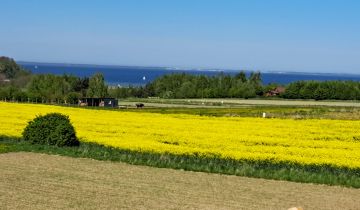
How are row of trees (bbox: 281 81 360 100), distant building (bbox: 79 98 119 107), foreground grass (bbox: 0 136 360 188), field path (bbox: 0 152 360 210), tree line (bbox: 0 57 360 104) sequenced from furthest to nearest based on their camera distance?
row of trees (bbox: 281 81 360 100) → tree line (bbox: 0 57 360 104) → distant building (bbox: 79 98 119 107) → foreground grass (bbox: 0 136 360 188) → field path (bbox: 0 152 360 210)

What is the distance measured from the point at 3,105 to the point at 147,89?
82622mm

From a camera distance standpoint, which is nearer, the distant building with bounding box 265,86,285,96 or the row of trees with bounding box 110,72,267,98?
the row of trees with bounding box 110,72,267,98

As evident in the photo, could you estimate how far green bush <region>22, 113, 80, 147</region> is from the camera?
28.6 meters

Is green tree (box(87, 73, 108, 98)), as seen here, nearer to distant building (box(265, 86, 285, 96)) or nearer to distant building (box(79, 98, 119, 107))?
distant building (box(79, 98, 119, 107))

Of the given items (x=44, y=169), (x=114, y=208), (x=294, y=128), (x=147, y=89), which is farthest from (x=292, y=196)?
(x=147, y=89)

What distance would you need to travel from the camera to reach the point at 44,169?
21188mm

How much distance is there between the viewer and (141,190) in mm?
17656

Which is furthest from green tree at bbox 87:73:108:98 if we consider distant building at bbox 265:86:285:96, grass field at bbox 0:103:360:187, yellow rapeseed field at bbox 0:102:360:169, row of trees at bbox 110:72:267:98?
grass field at bbox 0:103:360:187

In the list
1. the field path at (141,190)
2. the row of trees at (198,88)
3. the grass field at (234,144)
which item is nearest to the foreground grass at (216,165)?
the grass field at (234,144)

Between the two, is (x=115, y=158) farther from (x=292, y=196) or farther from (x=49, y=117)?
(x=292, y=196)

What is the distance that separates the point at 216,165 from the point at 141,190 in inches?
260

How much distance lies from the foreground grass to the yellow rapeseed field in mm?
681

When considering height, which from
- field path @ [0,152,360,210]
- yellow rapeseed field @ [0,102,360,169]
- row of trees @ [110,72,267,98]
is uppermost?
field path @ [0,152,360,210]

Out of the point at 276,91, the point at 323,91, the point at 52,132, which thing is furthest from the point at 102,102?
the point at 276,91
